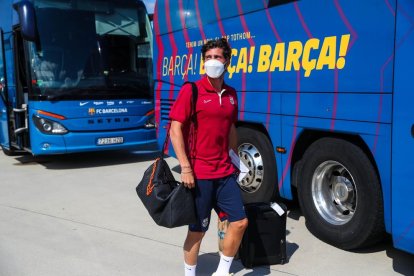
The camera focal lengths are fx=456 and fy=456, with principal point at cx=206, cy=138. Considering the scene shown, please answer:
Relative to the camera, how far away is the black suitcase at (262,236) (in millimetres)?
3670

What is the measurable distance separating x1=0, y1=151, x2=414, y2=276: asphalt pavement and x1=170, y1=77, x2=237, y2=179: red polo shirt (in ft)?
3.59

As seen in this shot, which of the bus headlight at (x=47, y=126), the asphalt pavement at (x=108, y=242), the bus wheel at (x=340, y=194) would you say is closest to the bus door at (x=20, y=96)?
the bus headlight at (x=47, y=126)

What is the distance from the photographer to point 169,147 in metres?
6.73

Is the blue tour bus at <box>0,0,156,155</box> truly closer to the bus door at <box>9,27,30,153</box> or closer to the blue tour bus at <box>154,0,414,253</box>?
the bus door at <box>9,27,30,153</box>

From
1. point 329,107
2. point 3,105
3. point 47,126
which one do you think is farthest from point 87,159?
point 329,107

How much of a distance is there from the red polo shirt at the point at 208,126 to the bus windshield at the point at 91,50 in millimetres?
5340

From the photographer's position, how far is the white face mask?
2.98 metres

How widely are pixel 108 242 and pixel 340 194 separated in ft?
7.41

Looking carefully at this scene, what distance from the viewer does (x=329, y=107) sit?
12.8 feet

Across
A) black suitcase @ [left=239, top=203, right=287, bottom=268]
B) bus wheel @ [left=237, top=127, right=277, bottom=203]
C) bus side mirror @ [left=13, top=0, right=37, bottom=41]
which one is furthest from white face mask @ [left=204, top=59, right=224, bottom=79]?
bus side mirror @ [left=13, top=0, right=37, bottom=41]

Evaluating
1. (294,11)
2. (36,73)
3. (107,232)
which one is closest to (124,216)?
(107,232)

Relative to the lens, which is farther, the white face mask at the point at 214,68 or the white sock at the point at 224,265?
the white sock at the point at 224,265

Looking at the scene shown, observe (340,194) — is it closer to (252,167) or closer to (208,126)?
(252,167)

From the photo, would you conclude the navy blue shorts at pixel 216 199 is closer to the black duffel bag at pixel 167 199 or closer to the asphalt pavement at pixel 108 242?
the black duffel bag at pixel 167 199
